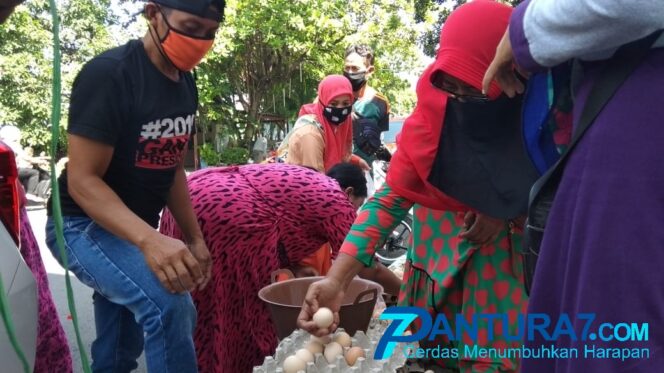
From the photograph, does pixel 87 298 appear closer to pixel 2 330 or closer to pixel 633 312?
pixel 2 330

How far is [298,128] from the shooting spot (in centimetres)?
405

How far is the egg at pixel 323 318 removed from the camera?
1745mm

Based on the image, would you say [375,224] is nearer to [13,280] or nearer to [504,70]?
[504,70]

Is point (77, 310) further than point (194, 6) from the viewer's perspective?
Yes

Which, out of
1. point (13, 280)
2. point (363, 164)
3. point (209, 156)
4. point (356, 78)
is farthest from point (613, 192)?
point (209, 156)

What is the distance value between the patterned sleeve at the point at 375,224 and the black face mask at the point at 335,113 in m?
2.43

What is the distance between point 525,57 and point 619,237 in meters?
0.36

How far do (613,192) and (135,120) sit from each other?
4.78ft

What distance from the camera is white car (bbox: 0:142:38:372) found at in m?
1.44

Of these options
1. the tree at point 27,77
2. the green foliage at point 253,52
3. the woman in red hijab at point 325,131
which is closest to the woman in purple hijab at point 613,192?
the woman in red hijab at point 325,131

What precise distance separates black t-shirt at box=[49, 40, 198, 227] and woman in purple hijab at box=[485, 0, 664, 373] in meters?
1.29

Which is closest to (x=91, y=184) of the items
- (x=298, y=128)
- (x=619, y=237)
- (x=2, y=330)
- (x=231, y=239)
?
(x=2, y=330)

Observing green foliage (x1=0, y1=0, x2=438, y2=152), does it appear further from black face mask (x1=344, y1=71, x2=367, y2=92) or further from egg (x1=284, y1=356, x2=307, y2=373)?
egg (x1=284, y1=356, x2=307, y2=373)

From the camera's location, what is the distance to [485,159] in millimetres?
1677
